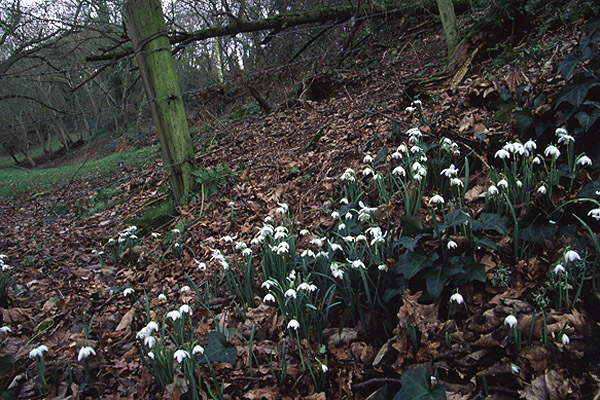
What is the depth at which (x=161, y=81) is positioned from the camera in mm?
4047

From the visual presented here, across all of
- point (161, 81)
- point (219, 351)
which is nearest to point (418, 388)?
point (219, 351)

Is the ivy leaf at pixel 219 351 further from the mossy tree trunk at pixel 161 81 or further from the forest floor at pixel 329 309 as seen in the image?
the mossy tree trunk at pixel 161 81

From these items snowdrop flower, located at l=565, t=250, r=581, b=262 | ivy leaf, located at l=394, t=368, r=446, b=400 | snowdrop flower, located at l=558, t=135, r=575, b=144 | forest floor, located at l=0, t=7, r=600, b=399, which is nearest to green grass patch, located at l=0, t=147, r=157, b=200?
forest floor, located at l=0, t=7, r=600, b=399

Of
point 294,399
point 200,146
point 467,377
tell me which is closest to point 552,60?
point 467,377

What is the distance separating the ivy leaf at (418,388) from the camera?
1.37 meters

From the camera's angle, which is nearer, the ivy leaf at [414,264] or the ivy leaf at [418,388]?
the ivy leaf at [418,388]

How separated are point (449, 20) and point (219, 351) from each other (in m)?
5.62

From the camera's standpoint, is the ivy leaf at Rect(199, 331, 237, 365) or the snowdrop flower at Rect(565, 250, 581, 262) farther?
the ivy leaf at Rect(199, 331, 237, 365)

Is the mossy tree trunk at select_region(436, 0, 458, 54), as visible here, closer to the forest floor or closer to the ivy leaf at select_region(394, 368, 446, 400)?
the forest floor

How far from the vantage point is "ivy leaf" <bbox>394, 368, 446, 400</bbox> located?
1.37 m

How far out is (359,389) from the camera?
1.73 metres

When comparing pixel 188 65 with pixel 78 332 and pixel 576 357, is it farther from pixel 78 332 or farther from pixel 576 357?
pixel 576 357

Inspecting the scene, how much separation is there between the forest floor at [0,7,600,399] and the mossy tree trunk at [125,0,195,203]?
1.96 ft

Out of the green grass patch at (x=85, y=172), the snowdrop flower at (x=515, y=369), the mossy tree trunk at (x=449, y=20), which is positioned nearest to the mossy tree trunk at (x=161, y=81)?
the snowdrop flower at (x=515, y=369)
